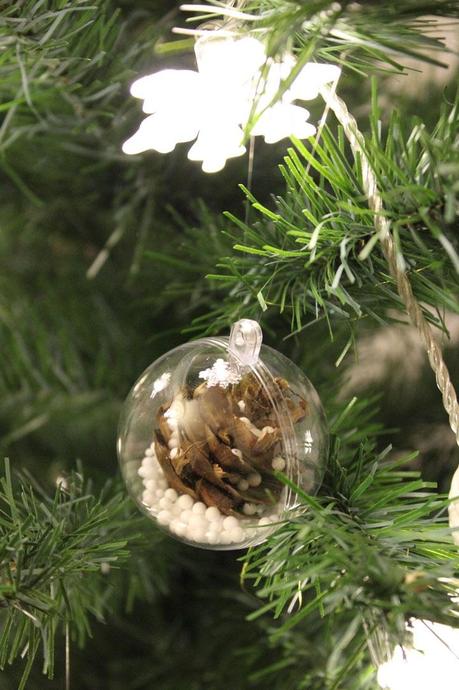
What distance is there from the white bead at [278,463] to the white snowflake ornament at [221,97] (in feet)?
0.38

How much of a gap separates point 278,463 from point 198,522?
0.13 feet

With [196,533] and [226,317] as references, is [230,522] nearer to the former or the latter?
[196,533]

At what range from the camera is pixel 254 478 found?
0.99 feet

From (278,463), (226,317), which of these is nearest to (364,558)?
(278,463)

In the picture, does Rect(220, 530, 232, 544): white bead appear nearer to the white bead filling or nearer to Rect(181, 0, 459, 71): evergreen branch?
the white bead filling

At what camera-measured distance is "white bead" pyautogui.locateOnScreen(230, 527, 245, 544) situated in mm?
306

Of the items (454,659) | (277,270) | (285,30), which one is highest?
(285,30)

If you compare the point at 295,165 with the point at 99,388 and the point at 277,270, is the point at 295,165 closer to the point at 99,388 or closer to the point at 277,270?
the point at 277,270

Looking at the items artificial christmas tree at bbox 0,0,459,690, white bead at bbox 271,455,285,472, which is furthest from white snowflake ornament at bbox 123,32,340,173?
white bead at bbox 271,455,285,472

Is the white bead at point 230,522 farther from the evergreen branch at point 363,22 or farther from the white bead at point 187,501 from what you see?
the evergreen branch at point 363,22

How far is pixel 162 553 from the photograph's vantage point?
0.49 meters

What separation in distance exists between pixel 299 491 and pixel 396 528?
49 mm

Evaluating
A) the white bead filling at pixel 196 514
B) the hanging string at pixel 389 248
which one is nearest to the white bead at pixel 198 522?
the white bead filling at pixel 196 514

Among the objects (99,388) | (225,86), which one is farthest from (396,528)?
(99,388)
